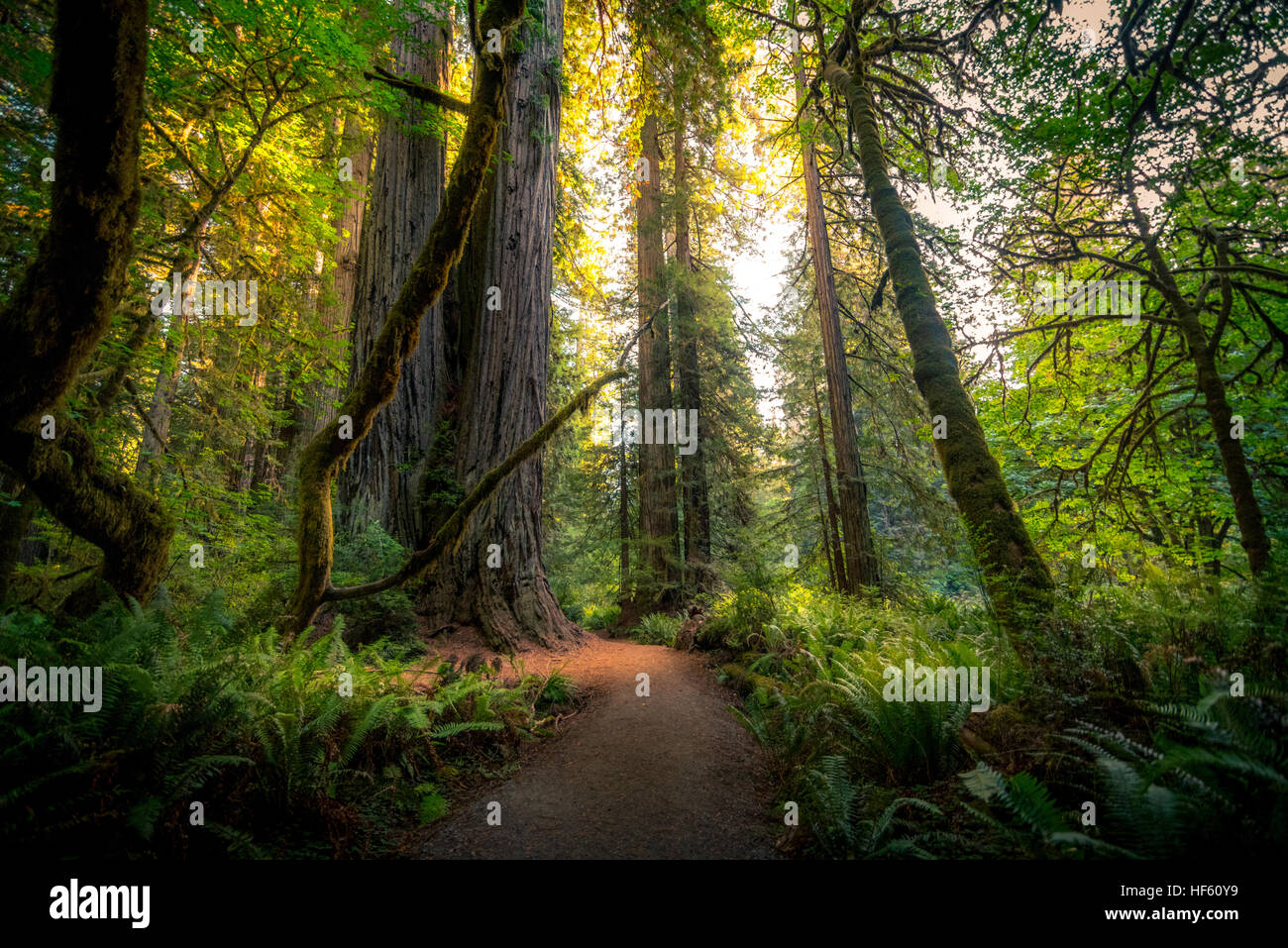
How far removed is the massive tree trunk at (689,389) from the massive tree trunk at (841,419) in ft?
10.5

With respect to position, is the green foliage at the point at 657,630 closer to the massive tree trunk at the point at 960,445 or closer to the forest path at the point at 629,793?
the forest path at the point at 629,793

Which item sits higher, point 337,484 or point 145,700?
point 337,484

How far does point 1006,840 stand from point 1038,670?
1.26 metres

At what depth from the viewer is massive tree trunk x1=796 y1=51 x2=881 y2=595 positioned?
852 cm

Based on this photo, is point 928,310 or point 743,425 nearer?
point 928,310

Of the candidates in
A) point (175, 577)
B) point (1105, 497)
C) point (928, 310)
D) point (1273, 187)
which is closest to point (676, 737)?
point (928, 310)

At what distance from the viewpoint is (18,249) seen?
4.87 m
